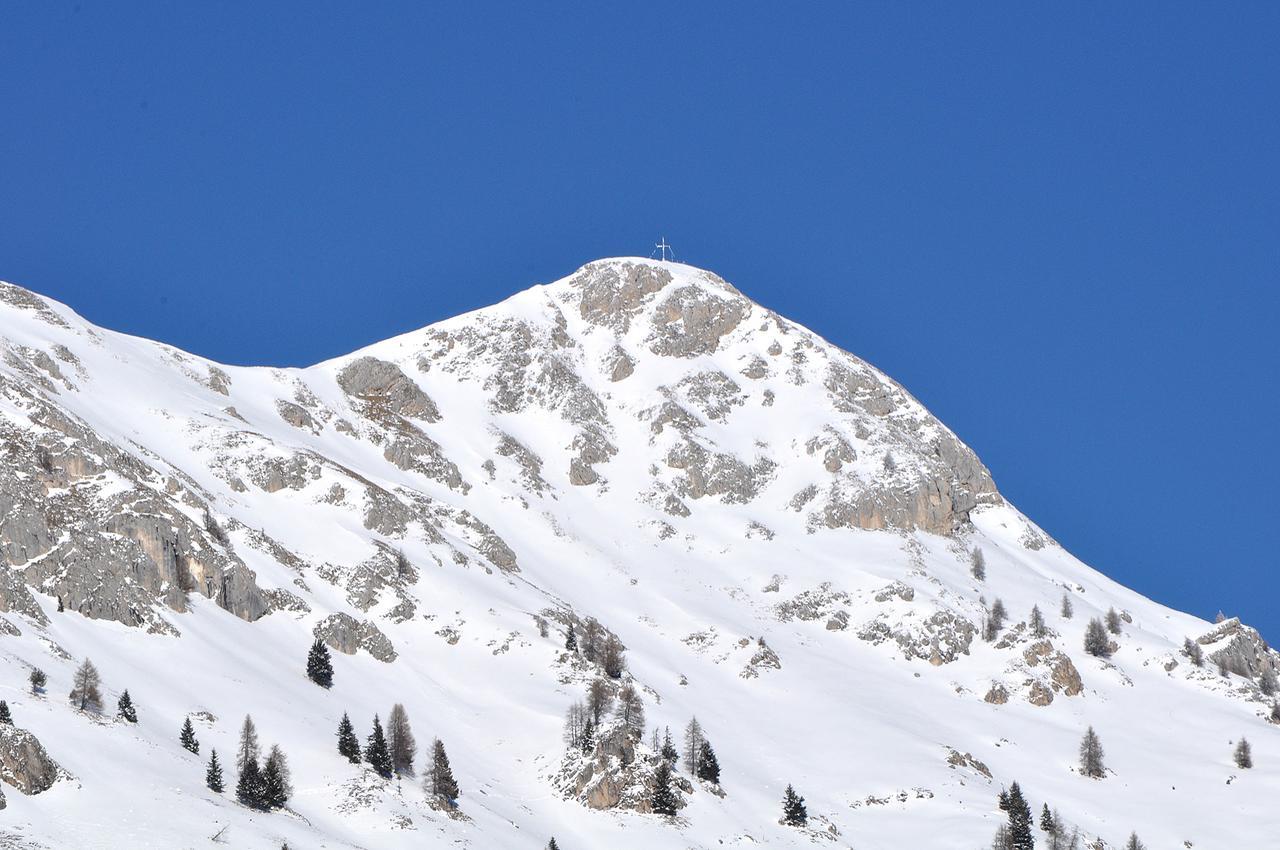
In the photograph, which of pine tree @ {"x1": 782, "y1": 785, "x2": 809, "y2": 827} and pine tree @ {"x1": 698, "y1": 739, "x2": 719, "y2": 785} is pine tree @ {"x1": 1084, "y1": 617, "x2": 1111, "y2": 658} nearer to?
pine tree @ {"x1": 782, "y1": 785, "x2": 809, "y2": 827}

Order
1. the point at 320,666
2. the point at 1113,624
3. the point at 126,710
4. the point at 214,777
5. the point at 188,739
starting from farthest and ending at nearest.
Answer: the point at 1113,624, the point at 320,666, the point at 188,739, the point at 126,710, the point at 214,777

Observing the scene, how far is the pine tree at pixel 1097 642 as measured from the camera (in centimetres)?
19050

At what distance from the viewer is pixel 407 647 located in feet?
509

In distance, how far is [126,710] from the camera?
113438 mm

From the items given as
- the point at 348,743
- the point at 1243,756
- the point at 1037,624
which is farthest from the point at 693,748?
the point at 1037,624

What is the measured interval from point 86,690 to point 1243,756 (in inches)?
4269

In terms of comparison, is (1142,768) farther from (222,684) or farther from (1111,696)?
(222,684)

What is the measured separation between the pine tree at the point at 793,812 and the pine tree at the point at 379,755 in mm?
31646

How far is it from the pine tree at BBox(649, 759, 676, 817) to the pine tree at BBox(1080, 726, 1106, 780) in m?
49.9

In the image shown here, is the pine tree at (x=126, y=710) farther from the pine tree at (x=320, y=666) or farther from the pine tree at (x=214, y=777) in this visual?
the pine tree at (x=320, y=666)

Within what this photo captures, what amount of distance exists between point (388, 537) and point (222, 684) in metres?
46.2

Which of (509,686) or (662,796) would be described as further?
(509,686)

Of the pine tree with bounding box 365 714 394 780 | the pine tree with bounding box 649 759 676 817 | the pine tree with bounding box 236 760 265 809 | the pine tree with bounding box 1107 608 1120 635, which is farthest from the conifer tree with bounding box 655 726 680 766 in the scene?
the pine tree with bounding box 1107 608 1120 635

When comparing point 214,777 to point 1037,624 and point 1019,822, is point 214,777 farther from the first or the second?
point 1037,624
